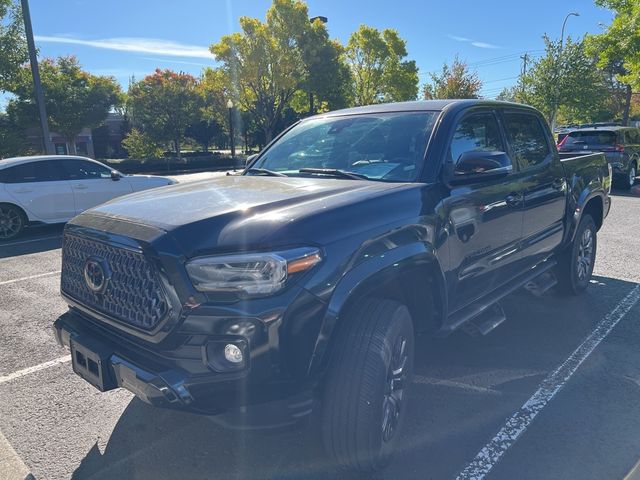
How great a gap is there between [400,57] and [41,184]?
35.7 m

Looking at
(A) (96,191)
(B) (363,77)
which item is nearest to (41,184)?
(A) (96,191)

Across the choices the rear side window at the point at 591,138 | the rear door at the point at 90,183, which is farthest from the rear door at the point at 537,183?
the rear side window at the point at 591,138

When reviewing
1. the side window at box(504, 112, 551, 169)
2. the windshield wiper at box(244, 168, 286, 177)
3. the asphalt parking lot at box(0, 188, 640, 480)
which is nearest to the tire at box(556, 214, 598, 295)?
the asphalt parking lot at box(0, 188, 640, 480)

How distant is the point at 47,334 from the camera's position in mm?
4504

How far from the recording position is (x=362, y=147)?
3.41 m

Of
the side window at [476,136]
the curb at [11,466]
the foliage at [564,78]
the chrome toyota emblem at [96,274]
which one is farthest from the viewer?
the foliage at [564,78]

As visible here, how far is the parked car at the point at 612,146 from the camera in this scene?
45.6ft

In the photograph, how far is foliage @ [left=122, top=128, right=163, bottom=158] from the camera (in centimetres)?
3238

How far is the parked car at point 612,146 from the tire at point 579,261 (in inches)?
378

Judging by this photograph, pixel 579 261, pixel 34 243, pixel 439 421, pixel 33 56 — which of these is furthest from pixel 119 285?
pixel 33 56

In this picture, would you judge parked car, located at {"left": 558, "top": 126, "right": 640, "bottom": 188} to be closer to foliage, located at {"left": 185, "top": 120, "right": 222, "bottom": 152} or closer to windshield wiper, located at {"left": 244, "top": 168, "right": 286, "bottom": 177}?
windshield wiper, located at {"left": 244, "top": 168, "right": 286, "bottom": 177}

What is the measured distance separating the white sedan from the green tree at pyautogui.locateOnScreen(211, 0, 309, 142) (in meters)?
22.5

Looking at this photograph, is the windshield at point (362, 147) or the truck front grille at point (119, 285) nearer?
the truck front grille at point (119, 285)

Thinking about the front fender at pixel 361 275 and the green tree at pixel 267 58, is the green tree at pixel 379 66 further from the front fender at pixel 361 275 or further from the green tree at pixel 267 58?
the front fender at pixel 361 275
